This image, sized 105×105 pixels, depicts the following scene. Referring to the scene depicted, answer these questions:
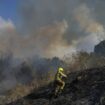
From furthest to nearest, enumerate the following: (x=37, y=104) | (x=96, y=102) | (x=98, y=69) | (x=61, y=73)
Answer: (x=98, y=69), (x=37, y=104), (x=61, y=73), (x=96, y=102)

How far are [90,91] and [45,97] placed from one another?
6.27m

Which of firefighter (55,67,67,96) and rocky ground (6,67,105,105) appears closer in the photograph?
rocky ground (6,67,105,105)

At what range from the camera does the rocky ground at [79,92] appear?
33.6 metres

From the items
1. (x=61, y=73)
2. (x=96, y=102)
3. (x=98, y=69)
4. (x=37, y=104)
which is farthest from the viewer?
(x=98, y=69)

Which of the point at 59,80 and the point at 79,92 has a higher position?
the point at 59,80

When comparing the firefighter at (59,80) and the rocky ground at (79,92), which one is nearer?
the rocky ground at (79,92)

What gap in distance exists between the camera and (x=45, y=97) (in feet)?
129

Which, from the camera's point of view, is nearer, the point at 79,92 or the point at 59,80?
the point at 59,80

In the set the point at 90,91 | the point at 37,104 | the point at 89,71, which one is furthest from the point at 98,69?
the point at 37,104

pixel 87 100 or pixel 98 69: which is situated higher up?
pixel 98 69

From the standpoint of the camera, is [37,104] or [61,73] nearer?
[61,73]

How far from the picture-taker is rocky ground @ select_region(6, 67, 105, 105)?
33594 millimetres

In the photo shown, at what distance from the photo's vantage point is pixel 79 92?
1420 inches

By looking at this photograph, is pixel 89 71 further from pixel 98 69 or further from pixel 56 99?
pixel 56 99
